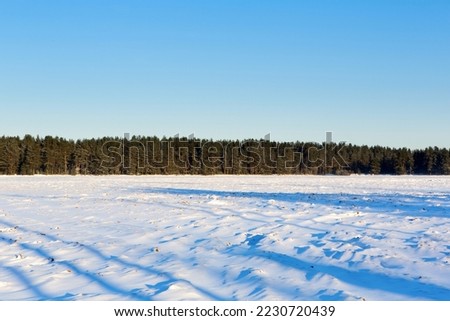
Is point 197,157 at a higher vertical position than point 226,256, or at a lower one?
higher

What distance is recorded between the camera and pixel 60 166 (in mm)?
102875

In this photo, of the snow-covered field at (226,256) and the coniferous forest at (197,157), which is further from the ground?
the coniferous forest at (197,157)

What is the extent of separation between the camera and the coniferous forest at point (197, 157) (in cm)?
10081

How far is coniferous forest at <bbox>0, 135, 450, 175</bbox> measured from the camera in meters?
101

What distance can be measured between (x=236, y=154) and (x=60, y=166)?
4084 cm

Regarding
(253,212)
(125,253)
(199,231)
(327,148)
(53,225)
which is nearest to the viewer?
(125,253)

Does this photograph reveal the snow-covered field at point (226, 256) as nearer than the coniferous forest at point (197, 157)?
Yes

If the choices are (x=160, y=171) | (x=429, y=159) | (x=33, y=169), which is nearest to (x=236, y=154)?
(x=160, y=171)

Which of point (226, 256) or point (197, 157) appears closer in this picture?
point (226, 256)

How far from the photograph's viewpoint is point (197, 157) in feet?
366

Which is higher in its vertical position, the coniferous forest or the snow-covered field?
the coniferous forest

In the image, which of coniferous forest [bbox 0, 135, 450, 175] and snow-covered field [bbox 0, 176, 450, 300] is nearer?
snow-covered field [bbox 0, 176, 450, 300]
